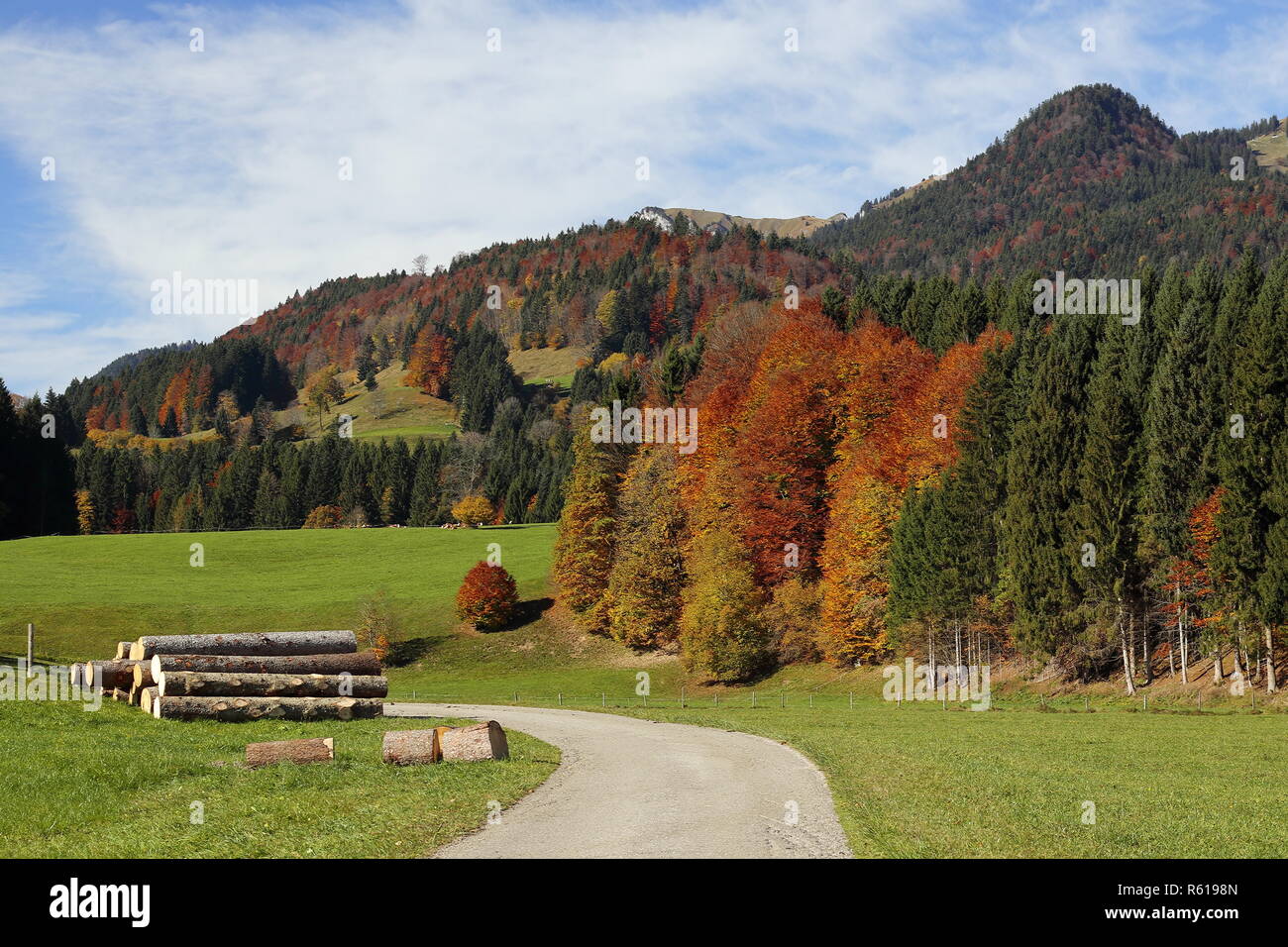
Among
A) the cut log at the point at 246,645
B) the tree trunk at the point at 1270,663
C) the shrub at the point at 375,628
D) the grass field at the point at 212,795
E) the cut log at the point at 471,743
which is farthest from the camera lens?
the shrub at the point at 375,628

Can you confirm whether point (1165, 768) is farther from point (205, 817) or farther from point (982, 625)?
point (982, 625)

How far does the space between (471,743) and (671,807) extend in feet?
21.5

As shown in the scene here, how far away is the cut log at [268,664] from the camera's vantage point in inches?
1135

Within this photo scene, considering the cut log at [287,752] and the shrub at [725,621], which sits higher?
the cut log at [287,752]

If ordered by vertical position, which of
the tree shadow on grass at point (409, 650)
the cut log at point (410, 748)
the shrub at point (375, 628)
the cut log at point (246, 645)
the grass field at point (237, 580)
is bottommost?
the tree shadow on grass at point (409, 650)

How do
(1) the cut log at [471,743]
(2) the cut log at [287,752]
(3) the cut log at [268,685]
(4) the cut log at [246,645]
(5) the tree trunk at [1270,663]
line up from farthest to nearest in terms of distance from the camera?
(5) the tree trunk at [1270,663]
(4) the cut log at [246,645]
(3) the cut log at [268,685]
(1) the cut log at [471,743]
(2) the cut log at [287,752]

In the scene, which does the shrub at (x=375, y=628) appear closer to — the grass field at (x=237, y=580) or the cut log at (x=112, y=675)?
the grass field at (x=237, y=580)

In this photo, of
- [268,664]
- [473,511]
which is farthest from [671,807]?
[473,511]

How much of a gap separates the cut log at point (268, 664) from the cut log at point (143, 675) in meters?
0.51

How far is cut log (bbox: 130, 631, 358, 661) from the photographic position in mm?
30484

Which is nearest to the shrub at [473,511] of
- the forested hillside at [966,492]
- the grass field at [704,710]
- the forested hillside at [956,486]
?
the grass field at [704,710]

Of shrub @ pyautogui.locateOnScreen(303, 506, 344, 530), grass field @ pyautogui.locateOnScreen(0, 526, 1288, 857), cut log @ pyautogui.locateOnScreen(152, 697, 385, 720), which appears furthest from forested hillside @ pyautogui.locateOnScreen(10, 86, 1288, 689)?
shrub @ pyautogui.locateOnScreen(303, 506, 344, 530)
